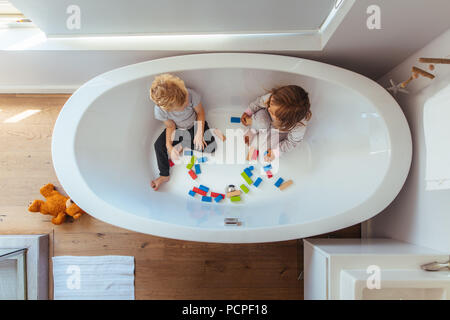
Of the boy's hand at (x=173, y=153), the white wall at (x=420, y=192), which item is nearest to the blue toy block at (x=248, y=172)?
the boy's hand at (x=173, y=153)

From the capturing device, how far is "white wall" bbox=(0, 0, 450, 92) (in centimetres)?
96

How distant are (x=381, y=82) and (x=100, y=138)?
1503mm

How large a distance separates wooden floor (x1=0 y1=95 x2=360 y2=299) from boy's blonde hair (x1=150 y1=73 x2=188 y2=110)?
2.56ft

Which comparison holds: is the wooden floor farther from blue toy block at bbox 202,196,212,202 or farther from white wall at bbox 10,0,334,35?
white wall at bbox 10,0,334,35

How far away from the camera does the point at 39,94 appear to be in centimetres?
162

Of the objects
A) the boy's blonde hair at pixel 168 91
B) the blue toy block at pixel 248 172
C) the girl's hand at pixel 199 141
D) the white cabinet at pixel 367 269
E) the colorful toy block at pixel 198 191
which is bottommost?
the white cabinet at pixel 367 269

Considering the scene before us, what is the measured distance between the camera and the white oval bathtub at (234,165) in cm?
117

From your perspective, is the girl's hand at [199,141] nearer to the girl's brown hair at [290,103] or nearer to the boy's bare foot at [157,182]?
the boy's bare foot at [157,182]

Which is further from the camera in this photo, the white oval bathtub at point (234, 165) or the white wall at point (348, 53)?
the white oval bathtub at point (234, 165)

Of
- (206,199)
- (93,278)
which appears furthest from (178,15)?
(93,278)

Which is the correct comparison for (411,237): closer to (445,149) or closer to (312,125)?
(445,149)

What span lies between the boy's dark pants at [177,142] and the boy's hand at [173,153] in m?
0.02

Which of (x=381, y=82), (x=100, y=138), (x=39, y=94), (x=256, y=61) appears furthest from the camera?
(x=39, y=94)
